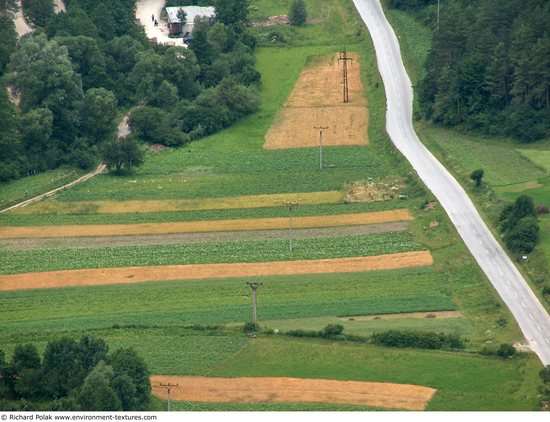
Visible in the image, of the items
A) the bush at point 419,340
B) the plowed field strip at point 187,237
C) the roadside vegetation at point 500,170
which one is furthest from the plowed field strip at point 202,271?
the bush at point 419,340

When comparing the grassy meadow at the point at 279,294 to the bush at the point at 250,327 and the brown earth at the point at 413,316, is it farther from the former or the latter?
the bush at the point at 250,327

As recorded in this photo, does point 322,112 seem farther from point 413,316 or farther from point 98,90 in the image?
point 413,316

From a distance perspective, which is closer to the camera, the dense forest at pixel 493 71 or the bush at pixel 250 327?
the bush at pixel 250 327

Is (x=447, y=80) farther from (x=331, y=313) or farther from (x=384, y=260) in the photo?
(x=331, y=313)

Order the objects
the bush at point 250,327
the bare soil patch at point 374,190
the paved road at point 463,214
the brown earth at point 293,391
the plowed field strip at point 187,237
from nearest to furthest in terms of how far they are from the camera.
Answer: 1. the brown earth at point 293,391
2. the bush at point 250,327
3. the paved road at point 463,214
4. the plowed field strip at point 187,237
5. the bare soil patch at point 374,190

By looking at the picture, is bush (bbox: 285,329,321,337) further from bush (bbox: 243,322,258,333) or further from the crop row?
the crop row
